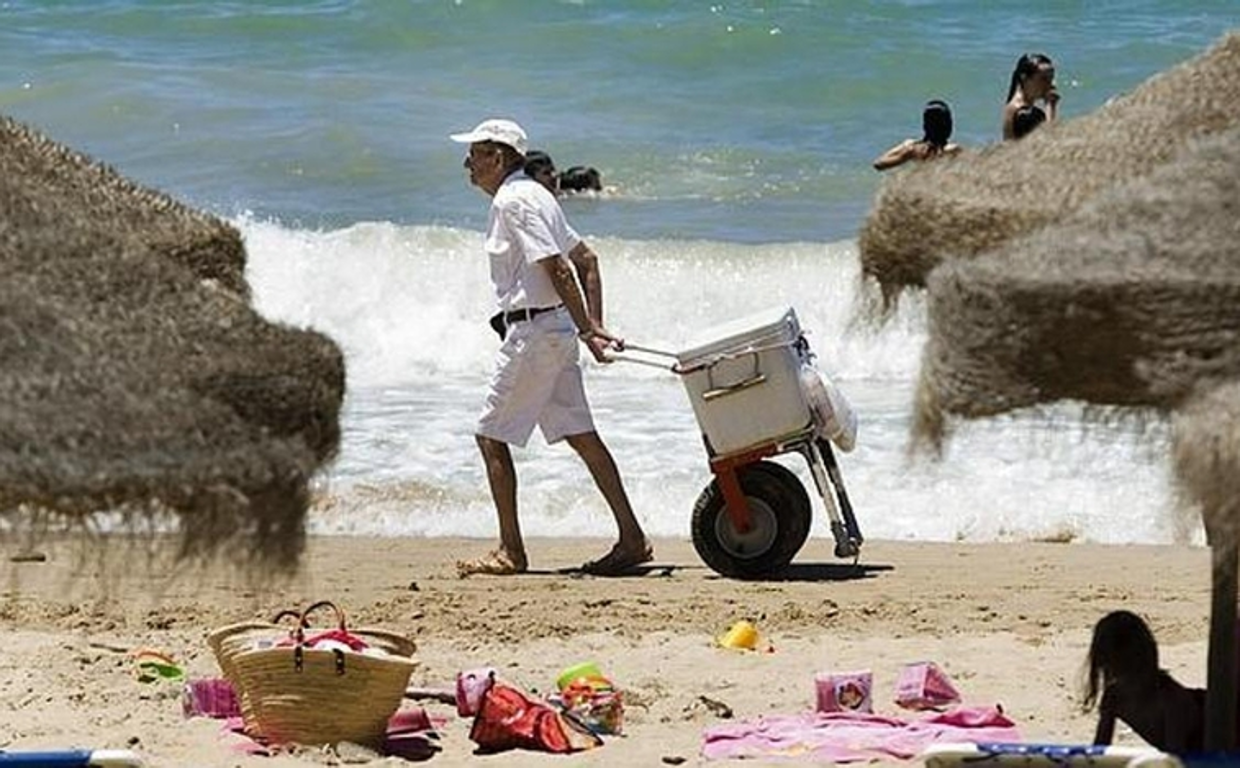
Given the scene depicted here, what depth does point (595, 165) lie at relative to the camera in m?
21.8

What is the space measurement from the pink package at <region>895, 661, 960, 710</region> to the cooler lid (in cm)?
175

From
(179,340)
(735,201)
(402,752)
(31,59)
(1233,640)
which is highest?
(31,59)

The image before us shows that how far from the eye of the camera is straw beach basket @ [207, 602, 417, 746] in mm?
7000

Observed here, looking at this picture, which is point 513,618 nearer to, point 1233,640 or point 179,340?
point 1233,640

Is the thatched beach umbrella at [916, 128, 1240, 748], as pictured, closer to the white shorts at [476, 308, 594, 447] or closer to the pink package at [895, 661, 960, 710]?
the pink package at [895, 661, 960, 710]

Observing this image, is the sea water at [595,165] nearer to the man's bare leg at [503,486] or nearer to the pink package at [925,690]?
the pink package at [925,690]

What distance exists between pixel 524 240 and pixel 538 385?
58 cm

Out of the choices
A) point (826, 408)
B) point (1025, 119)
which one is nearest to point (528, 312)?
point (826, 408)

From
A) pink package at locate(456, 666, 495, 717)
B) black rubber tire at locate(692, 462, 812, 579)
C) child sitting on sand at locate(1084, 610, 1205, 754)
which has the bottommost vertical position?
pink package at locate(456, 666, 495, 717)

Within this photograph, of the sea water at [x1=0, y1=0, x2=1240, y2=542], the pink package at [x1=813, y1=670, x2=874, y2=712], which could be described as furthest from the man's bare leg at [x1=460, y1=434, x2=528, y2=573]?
the pink package at [x1=813, y1=670, x2=874, y2=712]

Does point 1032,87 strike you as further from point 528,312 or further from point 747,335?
point 528,312

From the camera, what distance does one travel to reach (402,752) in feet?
23.6

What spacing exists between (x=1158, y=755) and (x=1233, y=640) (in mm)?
432

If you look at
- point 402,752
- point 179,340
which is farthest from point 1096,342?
point 402,752
